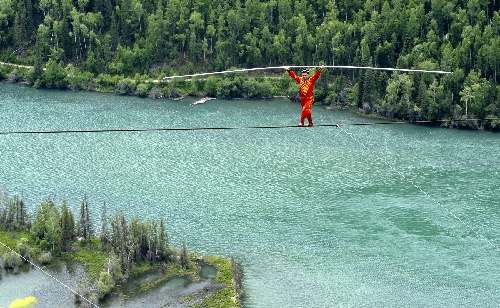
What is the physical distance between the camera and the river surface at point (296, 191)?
1359 inches

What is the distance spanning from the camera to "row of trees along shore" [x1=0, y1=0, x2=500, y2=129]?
5734 cm

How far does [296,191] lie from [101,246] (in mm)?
10650

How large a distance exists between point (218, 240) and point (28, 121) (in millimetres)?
21086

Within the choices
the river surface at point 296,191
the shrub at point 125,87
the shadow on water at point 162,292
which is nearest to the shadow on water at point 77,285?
the shadow on water at point 162,292

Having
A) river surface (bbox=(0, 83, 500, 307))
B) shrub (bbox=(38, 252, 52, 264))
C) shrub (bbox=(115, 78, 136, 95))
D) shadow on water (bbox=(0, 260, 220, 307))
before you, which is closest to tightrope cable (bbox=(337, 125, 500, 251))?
river surface (bbox=(0, 83, 500, 307))

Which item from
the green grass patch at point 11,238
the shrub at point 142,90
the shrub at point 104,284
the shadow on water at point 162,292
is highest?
the shrub at point 142,90

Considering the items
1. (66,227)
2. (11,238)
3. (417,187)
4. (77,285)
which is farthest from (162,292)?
(417,187)

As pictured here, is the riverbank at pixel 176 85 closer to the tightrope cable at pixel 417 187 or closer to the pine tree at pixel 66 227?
the tightrope cable at pixel 417 187

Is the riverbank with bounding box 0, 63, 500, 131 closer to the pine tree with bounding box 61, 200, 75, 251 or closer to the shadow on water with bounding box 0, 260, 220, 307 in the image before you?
the pine tree with bounding box 61, 200, 75, 251

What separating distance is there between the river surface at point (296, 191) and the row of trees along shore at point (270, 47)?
10.9ft

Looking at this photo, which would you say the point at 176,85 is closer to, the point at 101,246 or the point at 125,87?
the point at 125,87

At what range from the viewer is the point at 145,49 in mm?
66500

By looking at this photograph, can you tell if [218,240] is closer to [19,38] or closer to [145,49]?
[145,49]

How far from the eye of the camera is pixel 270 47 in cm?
6494
